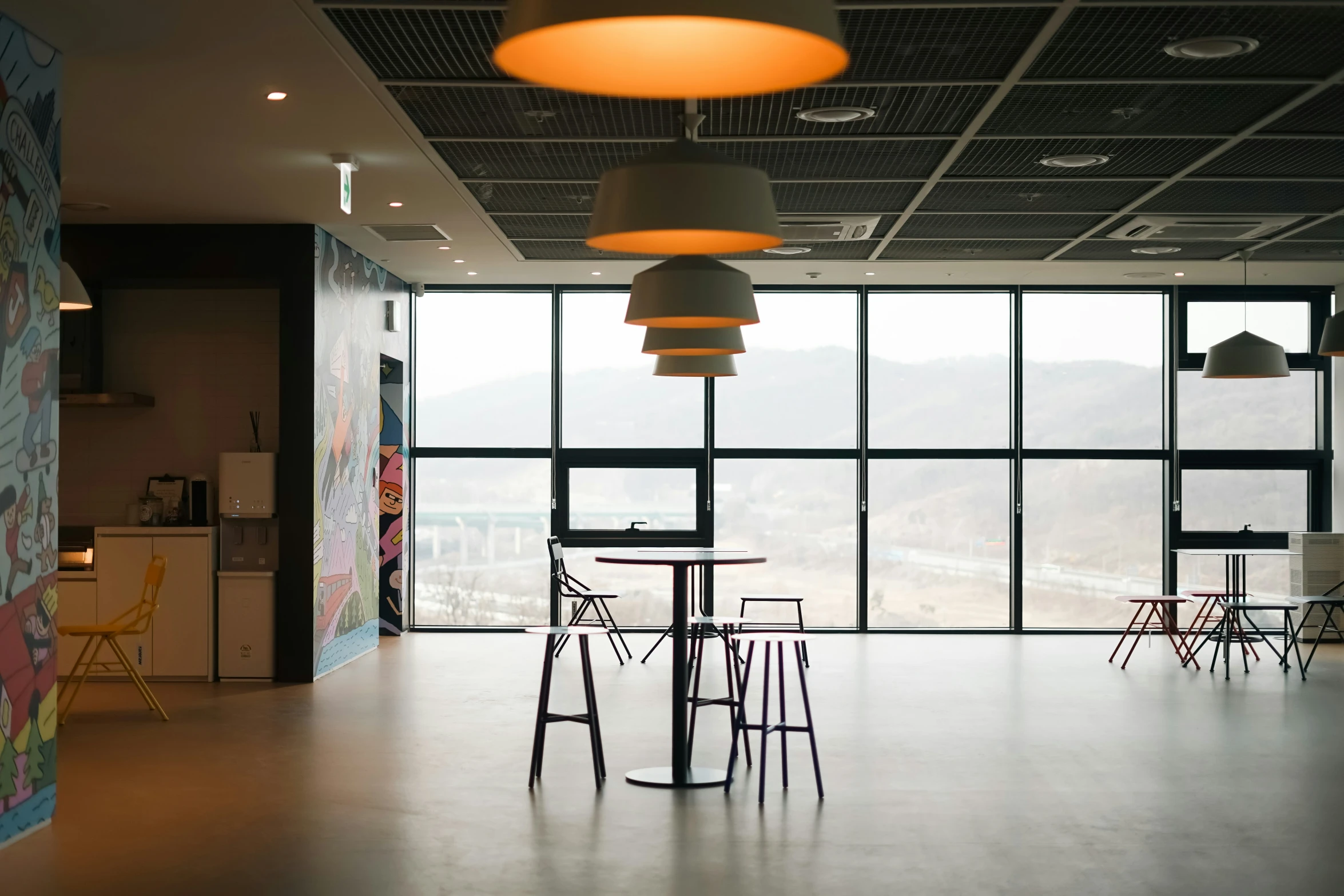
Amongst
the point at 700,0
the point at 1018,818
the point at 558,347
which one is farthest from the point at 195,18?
the point at 558,347

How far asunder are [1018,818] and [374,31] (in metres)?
4.30

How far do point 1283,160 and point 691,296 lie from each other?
13.9 feet

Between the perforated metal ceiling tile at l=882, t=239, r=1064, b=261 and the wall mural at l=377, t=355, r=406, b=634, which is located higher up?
the perforated metal ceiling tile at l=882, t=239, r=1064, b=261

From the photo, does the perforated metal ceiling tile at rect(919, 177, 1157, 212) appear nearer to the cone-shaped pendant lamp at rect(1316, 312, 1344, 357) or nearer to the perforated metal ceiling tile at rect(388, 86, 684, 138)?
the cone-shaped pendant lamp at rect(1316, 312, 1344, 357)

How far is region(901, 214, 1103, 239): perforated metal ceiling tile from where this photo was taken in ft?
29.3

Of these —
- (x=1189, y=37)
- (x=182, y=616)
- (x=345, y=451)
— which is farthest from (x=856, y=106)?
(x=182, y=616)

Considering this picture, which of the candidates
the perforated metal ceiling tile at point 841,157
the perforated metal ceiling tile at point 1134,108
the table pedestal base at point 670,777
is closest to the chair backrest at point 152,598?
the table pedestal base at point 670,777

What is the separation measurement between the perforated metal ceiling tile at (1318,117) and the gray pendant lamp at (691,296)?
10.1ft

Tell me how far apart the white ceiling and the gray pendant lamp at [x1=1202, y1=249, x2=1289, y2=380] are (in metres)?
1.13

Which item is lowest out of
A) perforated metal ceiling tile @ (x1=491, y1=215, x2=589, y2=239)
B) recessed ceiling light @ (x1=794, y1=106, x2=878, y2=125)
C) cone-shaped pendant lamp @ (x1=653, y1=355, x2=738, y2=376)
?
cone-shaped pendant lamp @ (x1=653, y1=355, x2=738, y2=376)

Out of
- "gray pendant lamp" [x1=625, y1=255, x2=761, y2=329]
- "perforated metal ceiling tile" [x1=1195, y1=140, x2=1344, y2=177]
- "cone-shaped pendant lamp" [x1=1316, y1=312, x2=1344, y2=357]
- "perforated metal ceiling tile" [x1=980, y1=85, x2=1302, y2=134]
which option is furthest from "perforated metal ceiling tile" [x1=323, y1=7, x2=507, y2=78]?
"cone-shaped pendant lamp" [x1=1316, y1=312, x2=1344, y2=357]

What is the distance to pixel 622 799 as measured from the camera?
585 cm

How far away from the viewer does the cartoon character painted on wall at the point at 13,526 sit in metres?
5.21

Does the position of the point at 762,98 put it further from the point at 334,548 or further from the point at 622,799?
the point at 334,548
